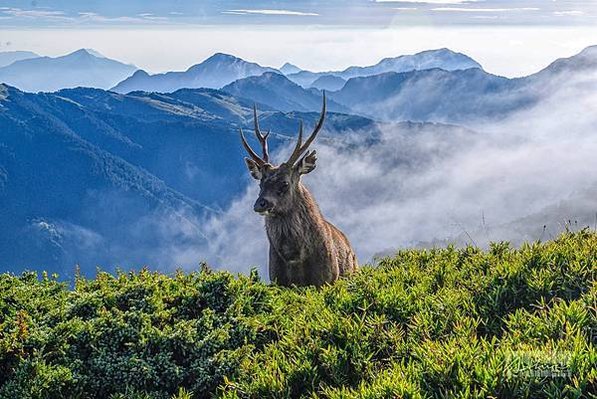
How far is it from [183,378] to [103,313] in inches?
59.8

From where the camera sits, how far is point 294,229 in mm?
12086

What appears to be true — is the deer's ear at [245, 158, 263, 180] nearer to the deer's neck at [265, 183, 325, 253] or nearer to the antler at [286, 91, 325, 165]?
the antler at [286, 91, 325, 165]

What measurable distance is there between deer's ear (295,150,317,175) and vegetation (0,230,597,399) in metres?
4.61

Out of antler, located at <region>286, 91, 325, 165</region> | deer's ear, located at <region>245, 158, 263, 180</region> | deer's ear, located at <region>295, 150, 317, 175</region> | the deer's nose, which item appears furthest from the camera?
deer's ear, located at <region>245, 158, 263, 180</region>

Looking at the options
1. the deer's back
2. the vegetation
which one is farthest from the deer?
the vegetation

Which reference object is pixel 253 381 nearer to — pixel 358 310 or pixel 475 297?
pixel 358 310

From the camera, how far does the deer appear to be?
11.9m

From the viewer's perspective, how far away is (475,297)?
20.6ft

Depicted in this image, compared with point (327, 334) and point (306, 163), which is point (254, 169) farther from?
point (327, 334)

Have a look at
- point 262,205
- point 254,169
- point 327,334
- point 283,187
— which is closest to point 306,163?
point 283,187

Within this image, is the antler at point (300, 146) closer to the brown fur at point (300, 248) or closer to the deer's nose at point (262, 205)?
the brown fur at point (300, 248)

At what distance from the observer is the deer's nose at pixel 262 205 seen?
11641 mm

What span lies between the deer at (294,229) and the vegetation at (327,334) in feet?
11.5

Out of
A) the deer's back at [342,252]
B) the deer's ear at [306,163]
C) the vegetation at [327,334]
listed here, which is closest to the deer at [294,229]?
the deer's ear at [306,163]
